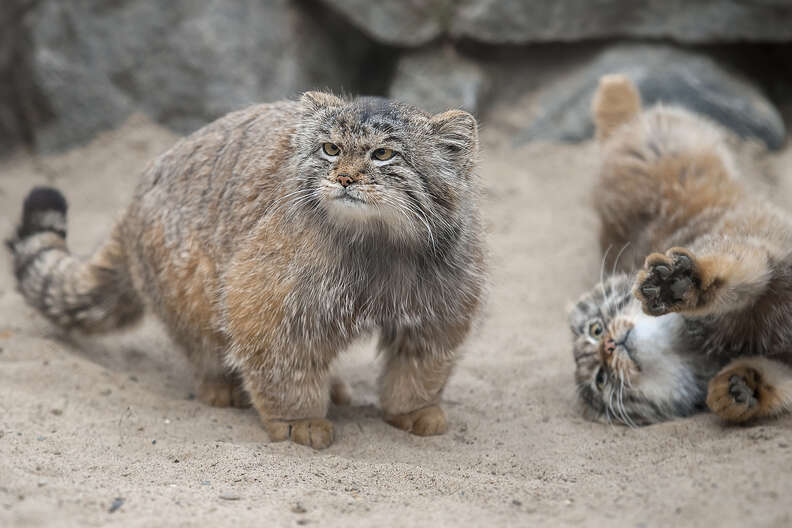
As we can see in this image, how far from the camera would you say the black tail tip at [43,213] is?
5.80 m

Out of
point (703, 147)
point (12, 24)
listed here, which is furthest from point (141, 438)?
point (12, 24)

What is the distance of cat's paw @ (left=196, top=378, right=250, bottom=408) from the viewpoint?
524 centimetres

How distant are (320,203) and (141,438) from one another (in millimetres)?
1509

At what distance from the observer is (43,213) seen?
5.88 m

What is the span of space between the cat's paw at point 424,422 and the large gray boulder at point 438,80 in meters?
3.91

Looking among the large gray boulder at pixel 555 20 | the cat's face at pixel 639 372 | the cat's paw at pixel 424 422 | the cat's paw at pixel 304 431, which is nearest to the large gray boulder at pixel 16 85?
the large gray boulder at pixel 555 20

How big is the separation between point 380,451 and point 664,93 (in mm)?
4666

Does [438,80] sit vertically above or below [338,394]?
above

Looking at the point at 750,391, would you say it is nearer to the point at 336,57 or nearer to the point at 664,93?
the point at 664,93

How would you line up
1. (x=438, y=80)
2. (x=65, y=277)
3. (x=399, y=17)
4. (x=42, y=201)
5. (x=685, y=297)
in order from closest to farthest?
(x=685, y=297) < (x=65, y=277) < (x=42, y=201) < (x=399, y=17) < (x=438, y=80)

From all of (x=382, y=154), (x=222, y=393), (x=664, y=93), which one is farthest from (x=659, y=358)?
(x=664, y=93)

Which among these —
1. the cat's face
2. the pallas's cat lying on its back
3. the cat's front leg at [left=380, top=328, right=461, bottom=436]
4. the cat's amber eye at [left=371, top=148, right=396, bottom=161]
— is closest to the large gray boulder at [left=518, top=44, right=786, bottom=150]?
the pallas's cat lying on its back

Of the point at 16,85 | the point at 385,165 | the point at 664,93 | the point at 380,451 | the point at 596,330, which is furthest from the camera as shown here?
the point at 16,85

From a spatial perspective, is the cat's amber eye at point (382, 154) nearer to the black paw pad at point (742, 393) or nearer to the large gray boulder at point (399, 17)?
the black paw pad at point (742, 393)
